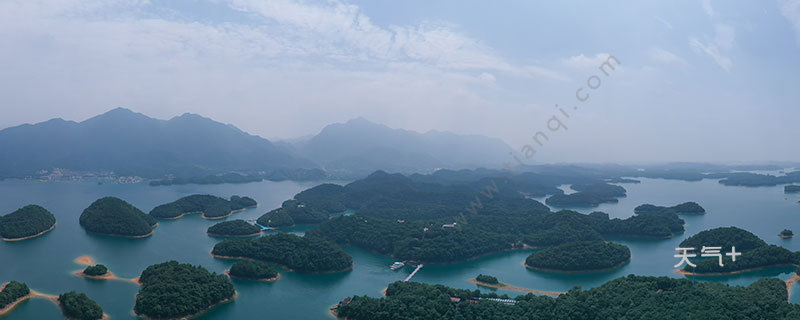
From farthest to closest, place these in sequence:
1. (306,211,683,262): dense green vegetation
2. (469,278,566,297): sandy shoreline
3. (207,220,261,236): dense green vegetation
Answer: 1. (207,220,261,236): dense green vegetation
2. (306,211,683,262): dense green vegetation
3. (469,278,566,297): sandy shoreline

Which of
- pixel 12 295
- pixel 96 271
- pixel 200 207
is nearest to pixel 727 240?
pixel 96 271

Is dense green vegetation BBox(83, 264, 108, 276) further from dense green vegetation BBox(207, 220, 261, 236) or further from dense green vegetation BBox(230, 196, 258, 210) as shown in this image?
dense green vegetation BBox(230, 196, 258, 210)

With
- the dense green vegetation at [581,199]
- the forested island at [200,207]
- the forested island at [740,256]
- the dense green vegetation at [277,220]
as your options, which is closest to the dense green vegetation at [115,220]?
the forested island at [200,207]

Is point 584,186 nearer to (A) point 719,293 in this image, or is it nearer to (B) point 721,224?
(B) point 721,224

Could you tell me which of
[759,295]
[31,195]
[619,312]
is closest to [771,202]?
[759,295]

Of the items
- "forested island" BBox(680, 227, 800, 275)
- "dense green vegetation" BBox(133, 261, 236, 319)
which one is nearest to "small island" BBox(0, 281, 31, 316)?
"dense green vegetation" BBox(133, 261, 236, 319)

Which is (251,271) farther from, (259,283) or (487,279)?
(487,279)

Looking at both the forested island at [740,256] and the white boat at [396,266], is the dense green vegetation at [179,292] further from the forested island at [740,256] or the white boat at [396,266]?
the forested island at [740,256]
